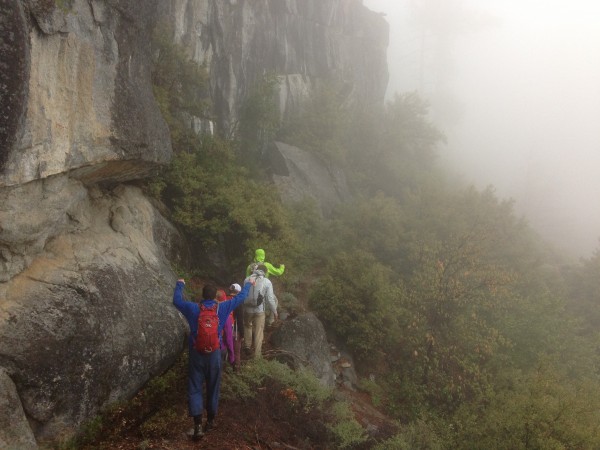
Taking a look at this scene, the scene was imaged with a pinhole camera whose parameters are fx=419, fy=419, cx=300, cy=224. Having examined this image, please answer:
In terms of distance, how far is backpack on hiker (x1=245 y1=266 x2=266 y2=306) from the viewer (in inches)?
335

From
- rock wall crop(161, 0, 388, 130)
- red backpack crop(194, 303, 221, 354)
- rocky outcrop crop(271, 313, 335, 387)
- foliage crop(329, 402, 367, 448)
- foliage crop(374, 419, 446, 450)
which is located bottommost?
foliage crop(374, 419, 446, 450)

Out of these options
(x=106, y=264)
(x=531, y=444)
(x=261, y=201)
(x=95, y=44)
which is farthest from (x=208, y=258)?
(x=531, y=444)

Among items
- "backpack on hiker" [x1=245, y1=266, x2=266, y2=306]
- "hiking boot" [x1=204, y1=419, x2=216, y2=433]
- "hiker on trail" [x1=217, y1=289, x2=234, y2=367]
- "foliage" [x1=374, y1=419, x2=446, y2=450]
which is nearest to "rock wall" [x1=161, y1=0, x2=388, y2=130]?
"backpack on hiker" [x1=245, y1=266, x2=266, y2=306]

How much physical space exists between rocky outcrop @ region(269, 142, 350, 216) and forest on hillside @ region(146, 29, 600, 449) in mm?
1512

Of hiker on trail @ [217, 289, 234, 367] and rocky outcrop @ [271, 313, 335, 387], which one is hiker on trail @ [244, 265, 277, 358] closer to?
hiker on trail @ [217, 289, 234, 367]

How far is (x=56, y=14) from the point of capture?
6586 mm

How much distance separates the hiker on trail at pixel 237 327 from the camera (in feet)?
24.4

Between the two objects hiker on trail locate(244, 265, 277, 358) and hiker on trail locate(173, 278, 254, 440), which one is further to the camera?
hiker on trail locate(244, 265, 277, 358)

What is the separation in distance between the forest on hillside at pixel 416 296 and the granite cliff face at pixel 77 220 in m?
2.69

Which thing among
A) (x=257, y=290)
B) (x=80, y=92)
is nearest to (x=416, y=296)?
(x=257, y=290)

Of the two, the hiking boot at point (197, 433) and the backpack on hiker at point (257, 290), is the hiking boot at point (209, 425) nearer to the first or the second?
the hiking boot at point (197, 433)

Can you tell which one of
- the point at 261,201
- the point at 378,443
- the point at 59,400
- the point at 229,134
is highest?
the point at 229,134

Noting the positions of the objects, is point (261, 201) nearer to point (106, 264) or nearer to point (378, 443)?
point (106, 264)

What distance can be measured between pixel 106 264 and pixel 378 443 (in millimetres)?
6234
